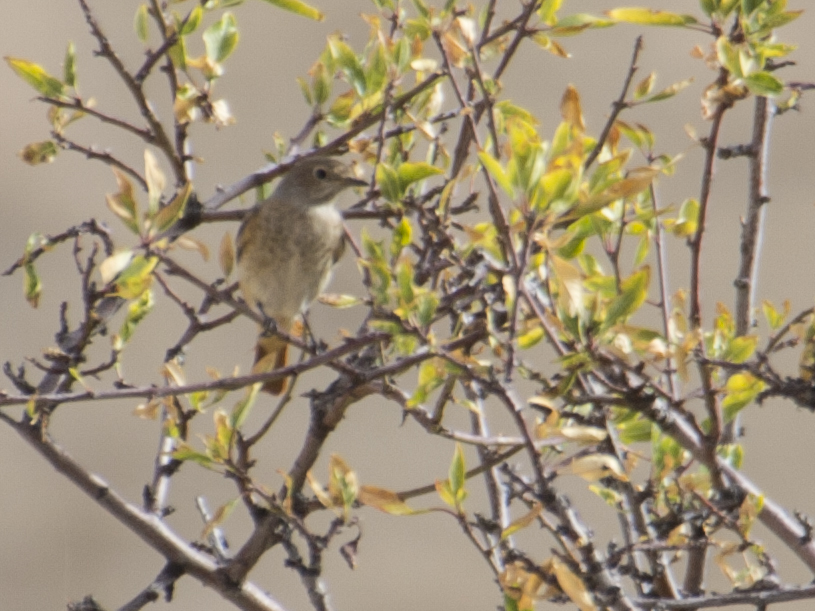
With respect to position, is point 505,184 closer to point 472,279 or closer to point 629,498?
point 472,279

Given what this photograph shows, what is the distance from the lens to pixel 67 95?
2.09 meters

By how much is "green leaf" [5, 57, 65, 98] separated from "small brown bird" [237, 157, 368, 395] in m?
1.43

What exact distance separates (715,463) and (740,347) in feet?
0.60

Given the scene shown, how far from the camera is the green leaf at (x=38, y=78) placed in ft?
6.63

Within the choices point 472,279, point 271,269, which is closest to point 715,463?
point 472,279

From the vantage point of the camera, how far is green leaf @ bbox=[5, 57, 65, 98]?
2.02 meters

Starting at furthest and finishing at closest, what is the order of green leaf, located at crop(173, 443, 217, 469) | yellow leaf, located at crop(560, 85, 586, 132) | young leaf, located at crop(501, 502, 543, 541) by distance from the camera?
1. green leaf, located at crop(173, 443, 217, 469)
2. yellow leaf, located at crop(560, 85, 586, 132)
3. young leaf, located at crop(501, 502, 543, 541)

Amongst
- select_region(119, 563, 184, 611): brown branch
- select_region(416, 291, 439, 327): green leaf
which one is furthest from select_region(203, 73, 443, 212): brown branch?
select_region(119, 563, 184, 611): brown branch

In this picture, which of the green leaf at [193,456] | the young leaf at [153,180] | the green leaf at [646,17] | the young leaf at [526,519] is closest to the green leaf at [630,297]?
the young leaf at [526,519]

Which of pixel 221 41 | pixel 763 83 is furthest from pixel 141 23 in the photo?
pixel 763 83

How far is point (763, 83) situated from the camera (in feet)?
5.04

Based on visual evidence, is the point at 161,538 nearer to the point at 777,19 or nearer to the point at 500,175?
the point at 500,175

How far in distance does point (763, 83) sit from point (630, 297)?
1.22 feet

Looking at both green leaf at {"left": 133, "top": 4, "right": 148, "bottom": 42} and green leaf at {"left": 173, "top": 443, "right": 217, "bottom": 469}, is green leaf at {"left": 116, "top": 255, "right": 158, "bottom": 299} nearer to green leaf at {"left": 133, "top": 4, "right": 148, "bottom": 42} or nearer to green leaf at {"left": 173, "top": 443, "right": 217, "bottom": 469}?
green leaf at {"left": 173, "top": 443, "right": 217, "bottom": 469}
